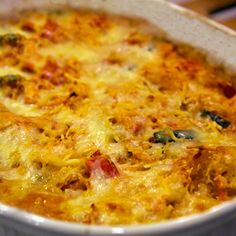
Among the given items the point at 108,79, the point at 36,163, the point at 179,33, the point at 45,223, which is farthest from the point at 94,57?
the point at 45,223

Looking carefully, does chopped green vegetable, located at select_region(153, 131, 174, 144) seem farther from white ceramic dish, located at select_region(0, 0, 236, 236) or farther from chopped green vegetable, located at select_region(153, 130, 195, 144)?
white ceramic dish, located at select_region(0, 0, 236, 236)

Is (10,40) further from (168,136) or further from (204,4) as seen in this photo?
(204,4)

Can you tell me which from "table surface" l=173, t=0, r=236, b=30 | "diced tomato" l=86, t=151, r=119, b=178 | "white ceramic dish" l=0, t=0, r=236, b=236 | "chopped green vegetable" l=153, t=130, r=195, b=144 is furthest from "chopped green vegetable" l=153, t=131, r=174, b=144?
"table surface" l=173, t=0, r=236, b=30

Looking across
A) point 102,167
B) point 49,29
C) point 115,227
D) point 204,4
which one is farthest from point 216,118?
point 204,4

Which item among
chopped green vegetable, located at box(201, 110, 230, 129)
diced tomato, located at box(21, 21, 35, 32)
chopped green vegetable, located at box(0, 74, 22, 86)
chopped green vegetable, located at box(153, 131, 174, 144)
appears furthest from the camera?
diced tomato, located at box(21, 21, 35, 32)

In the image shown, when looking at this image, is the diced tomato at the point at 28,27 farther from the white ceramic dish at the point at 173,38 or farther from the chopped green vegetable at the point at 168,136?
the chopped green vegetable at the point at 168,136

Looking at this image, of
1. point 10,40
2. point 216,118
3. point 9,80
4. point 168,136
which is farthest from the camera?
point 10,40

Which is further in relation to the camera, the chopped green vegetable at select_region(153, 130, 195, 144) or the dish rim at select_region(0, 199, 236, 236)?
the chopped green vegetable at select_region(153, 130, 195, 144)
